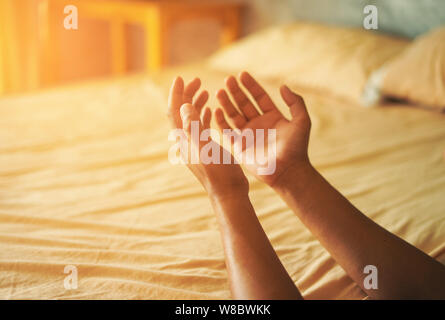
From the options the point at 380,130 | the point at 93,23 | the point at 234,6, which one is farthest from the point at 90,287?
the point at 93,23

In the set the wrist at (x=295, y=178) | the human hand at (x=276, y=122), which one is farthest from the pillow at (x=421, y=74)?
the wrist at (x=295, y=178)

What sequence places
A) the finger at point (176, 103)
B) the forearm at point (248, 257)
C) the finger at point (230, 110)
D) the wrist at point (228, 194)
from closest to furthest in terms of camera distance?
the forearm at point (248, 257) < the wrist at point (228, 194) < the finger at point (176, 103) < the finger at point (230, 110)

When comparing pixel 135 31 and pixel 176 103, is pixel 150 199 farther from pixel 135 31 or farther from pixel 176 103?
pixel 135 31

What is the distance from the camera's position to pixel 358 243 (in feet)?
1.93

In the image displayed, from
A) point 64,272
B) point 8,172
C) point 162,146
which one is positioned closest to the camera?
point 64,272

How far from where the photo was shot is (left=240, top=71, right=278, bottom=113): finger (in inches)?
32.6

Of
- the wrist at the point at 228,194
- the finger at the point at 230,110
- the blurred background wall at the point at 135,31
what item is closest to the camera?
the wrist at the point at 228,194

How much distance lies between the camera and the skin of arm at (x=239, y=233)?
1.69ft

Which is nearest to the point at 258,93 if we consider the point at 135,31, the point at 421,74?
the point at 421,74

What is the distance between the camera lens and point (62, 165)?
0.95 meters

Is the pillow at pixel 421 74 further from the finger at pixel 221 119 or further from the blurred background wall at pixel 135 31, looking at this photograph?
the finger at pixel 221 119

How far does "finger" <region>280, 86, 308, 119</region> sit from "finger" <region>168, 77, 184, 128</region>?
19 cm
